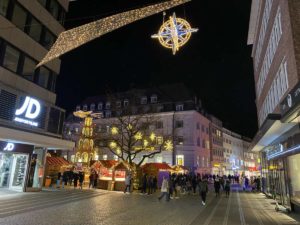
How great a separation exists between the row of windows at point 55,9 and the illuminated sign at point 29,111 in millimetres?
9205

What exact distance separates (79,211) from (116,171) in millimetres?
17490

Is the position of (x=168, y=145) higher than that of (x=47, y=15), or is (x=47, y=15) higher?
(x=47, y=15)

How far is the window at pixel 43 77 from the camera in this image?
2408 cm

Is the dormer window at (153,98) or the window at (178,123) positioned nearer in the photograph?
the window at (178,123)

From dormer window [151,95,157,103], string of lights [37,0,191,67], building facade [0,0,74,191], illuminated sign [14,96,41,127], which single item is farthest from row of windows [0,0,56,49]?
dormer window [151,95,157,103]

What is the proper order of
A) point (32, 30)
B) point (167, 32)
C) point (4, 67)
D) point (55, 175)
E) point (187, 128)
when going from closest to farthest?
point (167, 32)
point (4, 67)
point (32, 30)
point (55, 175)
point (187, 128)

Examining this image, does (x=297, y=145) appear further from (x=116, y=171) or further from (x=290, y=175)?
(x=116, y=171)

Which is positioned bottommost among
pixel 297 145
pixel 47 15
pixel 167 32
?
pixel 297 145

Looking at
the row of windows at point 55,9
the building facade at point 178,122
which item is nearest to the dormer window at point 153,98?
the building facade at point 178,122

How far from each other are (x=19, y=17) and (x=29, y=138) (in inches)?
377

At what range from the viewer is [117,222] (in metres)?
11.5

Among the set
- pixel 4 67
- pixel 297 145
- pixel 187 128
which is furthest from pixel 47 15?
pixel 187 128

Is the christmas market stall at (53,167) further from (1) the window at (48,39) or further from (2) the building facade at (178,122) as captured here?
(1) the window at (48,39)

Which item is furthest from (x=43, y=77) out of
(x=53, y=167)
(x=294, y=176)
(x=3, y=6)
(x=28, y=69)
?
(x=294, y=176)
